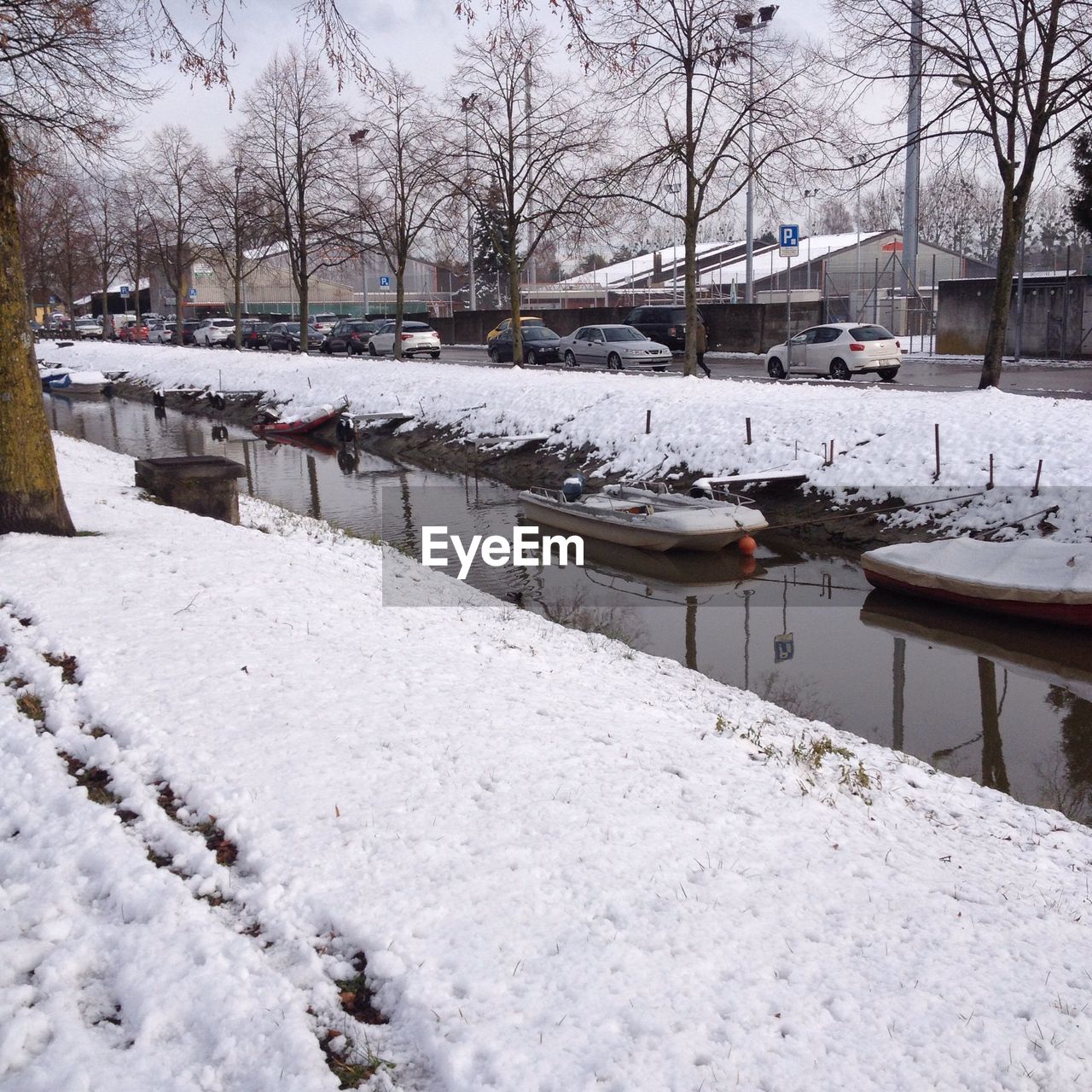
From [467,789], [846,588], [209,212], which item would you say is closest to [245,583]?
[467,789]

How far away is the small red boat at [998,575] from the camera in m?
12.1

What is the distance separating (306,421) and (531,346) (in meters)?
10.6

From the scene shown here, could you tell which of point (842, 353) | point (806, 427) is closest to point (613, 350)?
point (842, 353)

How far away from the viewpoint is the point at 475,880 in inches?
199

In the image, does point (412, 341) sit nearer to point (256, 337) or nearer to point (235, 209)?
point (235, 209)

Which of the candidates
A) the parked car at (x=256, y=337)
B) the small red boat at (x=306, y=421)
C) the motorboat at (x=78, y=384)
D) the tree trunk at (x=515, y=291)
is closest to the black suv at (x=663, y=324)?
the tree trunk at (x=515, y=291)

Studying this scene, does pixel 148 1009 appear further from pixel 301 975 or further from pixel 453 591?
pixel 453 591

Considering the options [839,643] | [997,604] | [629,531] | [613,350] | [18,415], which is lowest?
[839,643]

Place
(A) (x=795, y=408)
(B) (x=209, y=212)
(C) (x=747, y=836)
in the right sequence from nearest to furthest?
(C) (x=747, y=836) → (A) (x=795, y=408) → (B) (x=209, y=212)

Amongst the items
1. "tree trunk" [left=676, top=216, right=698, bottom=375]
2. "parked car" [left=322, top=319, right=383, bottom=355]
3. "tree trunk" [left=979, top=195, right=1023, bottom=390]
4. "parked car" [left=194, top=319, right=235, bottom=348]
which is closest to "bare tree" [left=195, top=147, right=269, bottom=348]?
"parked car" [left=322, top=319, right=383, bottom=355]

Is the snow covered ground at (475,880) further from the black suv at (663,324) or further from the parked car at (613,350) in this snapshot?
the black suv at (663,324)

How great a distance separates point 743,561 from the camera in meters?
16.4

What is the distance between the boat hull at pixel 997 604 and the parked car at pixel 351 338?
3876 centimetres

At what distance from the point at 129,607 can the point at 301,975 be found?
509 cm
